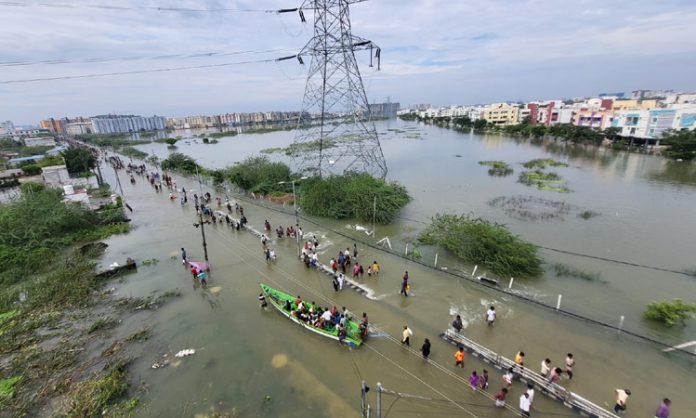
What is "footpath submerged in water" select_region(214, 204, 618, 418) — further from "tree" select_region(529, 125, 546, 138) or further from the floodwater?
"tree" select_region(529, 125, 546, 138)

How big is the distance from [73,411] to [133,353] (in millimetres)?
2827

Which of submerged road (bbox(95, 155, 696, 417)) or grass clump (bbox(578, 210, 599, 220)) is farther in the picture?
grass clump (bbox(578, 210, 599, 220))

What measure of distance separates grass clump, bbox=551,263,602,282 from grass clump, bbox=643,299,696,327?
10.9 ft

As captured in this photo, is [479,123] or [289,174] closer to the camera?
[289,174]

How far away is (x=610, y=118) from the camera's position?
72.5 m

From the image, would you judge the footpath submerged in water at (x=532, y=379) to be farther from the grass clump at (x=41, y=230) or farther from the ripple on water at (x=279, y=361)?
the grass clump at (x=41, y=230)

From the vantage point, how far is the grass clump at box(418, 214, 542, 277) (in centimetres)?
1709

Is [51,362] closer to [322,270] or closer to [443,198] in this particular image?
[322,270]

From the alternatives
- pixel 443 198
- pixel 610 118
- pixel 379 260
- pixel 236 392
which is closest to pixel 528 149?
pixel 610 118

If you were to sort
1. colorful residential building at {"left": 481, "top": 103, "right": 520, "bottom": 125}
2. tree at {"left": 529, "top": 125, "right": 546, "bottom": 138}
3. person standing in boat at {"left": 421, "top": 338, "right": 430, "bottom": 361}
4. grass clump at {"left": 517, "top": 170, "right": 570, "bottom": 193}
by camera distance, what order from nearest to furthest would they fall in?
person standing in boat at {"left": 421, "top": 338, "right": 430, "bottom": 361}
grass clump at {"left": 517, "top": 170, "right": 570, "bottom": 193}
tree at {"left": 529, "top": 125, "right": 546, "bottom": 138}
colorful residential building at {"left": 481, "top": 103, "right": 520, "bottom": 125}

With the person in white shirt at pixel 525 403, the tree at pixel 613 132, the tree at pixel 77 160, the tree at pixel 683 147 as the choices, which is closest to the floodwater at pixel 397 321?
the person in white shirt at pixel 525 403

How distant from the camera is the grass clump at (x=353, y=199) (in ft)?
84.1

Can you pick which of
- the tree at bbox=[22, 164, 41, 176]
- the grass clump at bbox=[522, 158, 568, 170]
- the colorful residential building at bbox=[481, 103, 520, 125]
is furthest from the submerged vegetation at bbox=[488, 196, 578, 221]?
the colorful residential building at bbox=[481, 103, 520, 125]

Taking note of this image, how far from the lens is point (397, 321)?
13.6 metres
